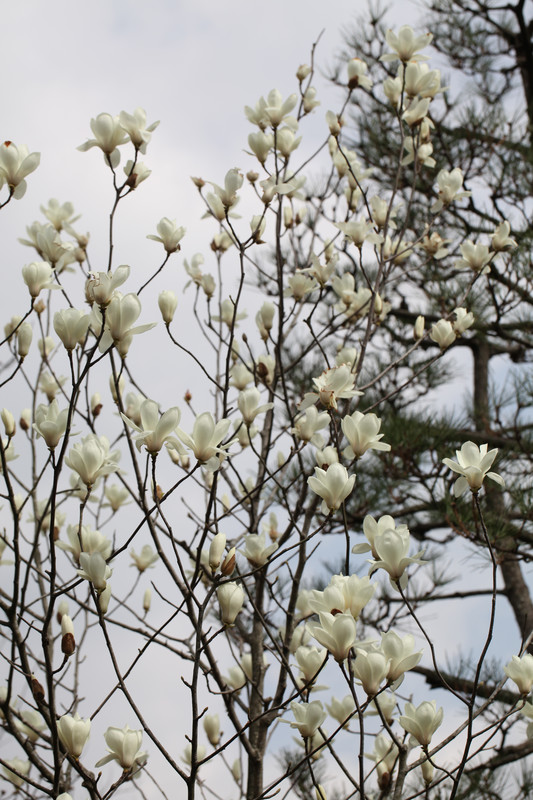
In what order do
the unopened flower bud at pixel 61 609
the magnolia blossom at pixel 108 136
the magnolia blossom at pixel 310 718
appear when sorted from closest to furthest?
the magnolia blossom at pixel 310 718 < the magnolia blossom at pixel 108 136 < the unopened flower bud at pixel 61 609

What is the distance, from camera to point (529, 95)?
3527 millimetres

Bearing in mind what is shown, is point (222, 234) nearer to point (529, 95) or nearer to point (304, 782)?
point (304, 782)

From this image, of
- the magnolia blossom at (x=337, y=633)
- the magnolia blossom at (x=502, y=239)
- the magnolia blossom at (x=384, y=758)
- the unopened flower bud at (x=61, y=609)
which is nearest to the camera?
the magnolia blossom at (x=337, y=633)

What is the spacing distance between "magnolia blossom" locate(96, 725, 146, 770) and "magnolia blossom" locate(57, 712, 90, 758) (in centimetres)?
3

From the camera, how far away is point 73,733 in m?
0.77

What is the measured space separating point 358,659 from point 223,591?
0.20 m

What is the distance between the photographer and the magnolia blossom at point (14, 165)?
36.1 inches

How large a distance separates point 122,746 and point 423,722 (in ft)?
1.06

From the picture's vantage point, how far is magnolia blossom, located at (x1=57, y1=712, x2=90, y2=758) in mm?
771

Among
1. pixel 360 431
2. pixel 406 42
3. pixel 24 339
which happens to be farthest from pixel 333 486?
pixel 406 42

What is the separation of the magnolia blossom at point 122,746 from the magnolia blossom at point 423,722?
0.95 ft

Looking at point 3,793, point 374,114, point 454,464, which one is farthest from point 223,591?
point 374,114

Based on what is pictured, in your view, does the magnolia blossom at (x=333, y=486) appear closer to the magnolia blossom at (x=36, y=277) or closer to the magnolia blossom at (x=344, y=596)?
the magnolia blossom at (x=344, y=596)

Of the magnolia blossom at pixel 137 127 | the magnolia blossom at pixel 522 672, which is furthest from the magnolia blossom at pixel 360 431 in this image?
the magnolia blossom at pixel 137 127
